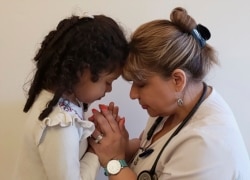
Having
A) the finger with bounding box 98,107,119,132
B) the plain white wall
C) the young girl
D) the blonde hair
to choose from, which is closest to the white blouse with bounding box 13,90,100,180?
the young girl

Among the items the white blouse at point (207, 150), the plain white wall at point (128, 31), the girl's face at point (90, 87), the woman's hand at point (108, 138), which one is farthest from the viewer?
the plain white wall at point (128, 31)

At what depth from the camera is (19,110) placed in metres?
1.44

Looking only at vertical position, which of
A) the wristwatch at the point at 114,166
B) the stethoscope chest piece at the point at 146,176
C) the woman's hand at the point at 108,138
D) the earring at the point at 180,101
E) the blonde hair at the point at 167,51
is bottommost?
the stethoscope chest piece at the point at 146,176

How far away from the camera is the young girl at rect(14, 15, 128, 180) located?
3.29 feet

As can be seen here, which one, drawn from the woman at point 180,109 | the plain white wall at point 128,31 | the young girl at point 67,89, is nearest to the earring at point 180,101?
the woman at point 180,109

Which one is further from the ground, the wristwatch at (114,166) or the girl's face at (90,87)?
the girl's face at (90,87)

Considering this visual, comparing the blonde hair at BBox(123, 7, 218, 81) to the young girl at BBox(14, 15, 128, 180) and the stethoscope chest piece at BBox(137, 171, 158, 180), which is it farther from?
the stethoscope chest piece at BBox(137, 171, 158, 180)

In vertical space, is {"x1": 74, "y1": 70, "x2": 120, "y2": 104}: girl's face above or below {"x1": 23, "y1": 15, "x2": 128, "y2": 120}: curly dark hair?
below

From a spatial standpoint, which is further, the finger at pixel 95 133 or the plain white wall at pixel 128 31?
the plain white wall at pixel 128 31

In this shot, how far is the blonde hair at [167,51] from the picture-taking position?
102cm

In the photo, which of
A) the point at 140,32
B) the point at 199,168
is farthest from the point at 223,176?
the point at 140,32

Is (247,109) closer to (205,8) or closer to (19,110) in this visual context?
(205,8)

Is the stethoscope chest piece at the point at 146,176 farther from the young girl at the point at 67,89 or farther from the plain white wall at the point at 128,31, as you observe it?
the plain white wall at the point at 128,31

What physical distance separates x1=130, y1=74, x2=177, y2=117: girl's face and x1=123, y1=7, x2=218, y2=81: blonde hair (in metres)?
0.02
